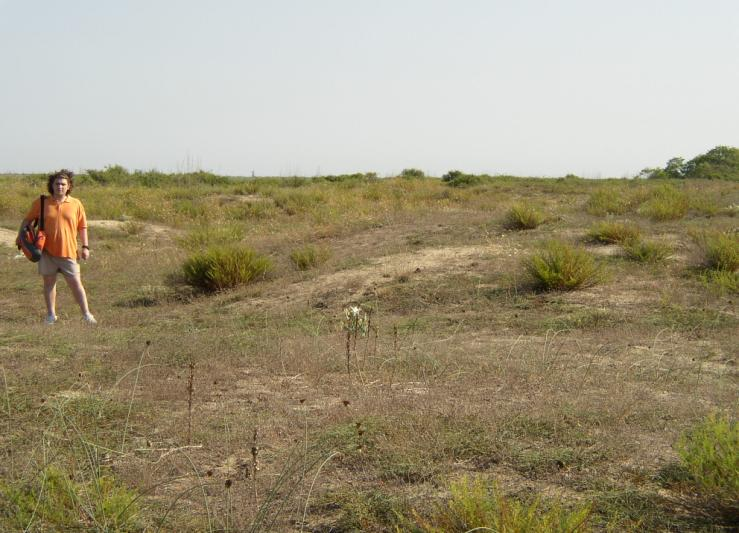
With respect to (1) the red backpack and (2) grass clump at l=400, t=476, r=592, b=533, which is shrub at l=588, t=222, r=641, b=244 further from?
(2) grass clump at l=400, t=476, r=592, b=533

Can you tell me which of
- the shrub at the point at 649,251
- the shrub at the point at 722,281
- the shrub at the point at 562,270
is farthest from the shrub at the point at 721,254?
the shrub at the point at 562,270

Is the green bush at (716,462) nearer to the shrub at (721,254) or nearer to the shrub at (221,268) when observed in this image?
the shrub at (721,254)

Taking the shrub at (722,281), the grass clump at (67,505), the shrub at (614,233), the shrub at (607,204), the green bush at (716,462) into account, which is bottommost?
the grass clump at (67,505)

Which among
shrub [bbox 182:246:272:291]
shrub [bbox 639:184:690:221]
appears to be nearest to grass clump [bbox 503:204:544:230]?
shrub [bbox 639:184:690:221]

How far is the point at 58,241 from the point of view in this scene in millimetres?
8125

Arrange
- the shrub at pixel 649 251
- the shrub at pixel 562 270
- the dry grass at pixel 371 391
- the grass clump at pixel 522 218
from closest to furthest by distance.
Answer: the dry grass at pixel 371 391, the shrub at pixel 562 270, the shrub at pixel 649 251, the grass clump at pixel 522 218

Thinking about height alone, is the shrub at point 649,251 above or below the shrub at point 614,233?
below

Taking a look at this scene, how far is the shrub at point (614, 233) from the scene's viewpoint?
36.9ft

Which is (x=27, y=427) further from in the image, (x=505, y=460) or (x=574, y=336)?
(x=574, y=336)

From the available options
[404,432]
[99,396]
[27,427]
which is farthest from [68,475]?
[404,432]

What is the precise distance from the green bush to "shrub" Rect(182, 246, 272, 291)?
7.61 meters

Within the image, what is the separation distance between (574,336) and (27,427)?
15.7 feet

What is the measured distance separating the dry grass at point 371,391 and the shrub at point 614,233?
710mm

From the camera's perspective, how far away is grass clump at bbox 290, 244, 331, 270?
11.3 metres
